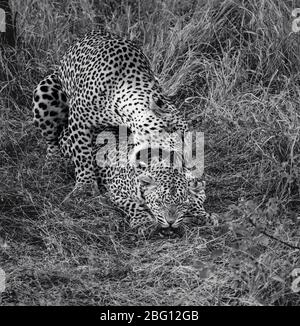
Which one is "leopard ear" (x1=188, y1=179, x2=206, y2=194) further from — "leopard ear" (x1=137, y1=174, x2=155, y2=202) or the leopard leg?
the leopard leg

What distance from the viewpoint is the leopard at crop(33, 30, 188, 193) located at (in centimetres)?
775

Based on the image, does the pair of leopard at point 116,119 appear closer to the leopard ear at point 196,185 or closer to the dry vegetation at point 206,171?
A: the leopard ear at point 196,185

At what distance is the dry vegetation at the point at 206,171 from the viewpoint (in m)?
6.48

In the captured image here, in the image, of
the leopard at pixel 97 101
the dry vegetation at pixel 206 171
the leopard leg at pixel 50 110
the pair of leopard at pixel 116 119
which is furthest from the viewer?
the leopard leg at pixel 50 110

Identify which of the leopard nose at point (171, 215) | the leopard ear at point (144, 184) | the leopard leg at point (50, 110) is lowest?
the leopard nose at point (171, 215)

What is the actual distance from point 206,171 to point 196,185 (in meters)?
0.68

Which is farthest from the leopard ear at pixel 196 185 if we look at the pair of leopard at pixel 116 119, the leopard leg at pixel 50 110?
the leopard leg at pixel 50 110

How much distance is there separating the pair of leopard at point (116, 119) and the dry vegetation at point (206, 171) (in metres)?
0.19

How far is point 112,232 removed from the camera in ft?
24.0

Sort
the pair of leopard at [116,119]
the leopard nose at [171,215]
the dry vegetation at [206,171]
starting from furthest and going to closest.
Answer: the pair of leopard at [116,119], the leopard nose at [171,215], the dry vegetation at [206,171]

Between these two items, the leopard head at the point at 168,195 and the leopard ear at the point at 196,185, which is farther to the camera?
the leopard ear at the point at 196,185

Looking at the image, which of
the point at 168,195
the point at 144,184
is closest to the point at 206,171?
the point at 144,184
